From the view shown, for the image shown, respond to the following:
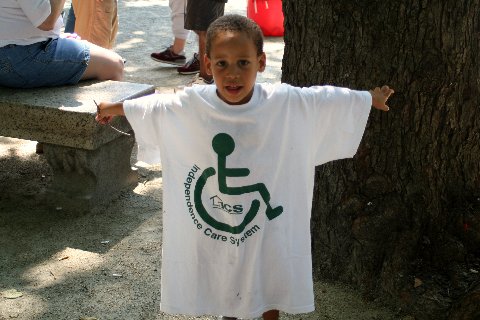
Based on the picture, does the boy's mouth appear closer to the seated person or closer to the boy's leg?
the boy's leg

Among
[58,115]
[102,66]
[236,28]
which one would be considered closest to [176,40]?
[102,66]

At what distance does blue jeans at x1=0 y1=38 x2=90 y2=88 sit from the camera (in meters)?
4.44

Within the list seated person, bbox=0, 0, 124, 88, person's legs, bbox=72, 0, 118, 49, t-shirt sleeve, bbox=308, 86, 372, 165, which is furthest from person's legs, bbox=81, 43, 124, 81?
t-shirt sleeve, bbox=308, 86, 372, 165

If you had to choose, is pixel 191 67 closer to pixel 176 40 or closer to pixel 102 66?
pixel 176 40

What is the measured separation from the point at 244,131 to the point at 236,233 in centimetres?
36

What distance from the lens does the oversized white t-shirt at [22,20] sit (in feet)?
14.3

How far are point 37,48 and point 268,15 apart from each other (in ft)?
16.0

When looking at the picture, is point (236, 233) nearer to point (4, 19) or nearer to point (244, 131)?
point (244, 131)

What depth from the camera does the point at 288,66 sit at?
3.55 meters

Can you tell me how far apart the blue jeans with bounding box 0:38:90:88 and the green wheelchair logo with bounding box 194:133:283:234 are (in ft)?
6.70

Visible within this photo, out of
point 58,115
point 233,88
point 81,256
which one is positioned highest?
point 233,88

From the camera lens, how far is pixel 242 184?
109 inches

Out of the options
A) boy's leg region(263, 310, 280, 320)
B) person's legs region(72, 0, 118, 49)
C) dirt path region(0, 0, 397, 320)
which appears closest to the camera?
boy's leg region(263, 310, 280, 320)

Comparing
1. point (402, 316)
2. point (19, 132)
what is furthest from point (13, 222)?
point (402, 316)
